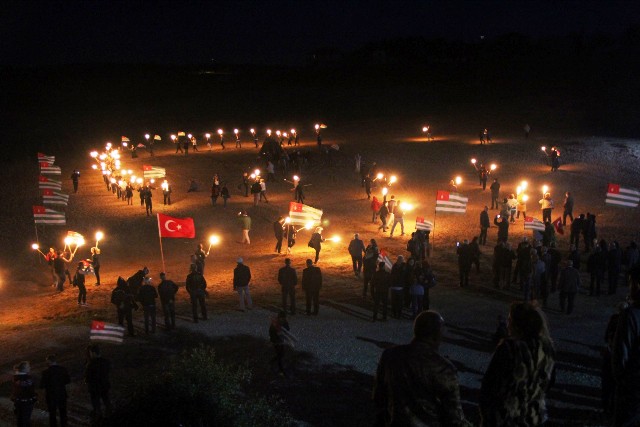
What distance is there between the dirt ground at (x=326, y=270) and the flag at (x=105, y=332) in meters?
0.35

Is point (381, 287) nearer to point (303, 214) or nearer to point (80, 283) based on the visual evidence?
point (303, 214)

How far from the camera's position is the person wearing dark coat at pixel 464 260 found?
17938mm

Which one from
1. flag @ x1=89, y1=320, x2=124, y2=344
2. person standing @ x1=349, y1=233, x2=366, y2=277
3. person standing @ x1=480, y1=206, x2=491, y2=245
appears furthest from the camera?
person standing @ x1=480, y1=206, x2=491, y2=245

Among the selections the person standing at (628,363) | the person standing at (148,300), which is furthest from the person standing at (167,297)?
the person standing at (628,363)

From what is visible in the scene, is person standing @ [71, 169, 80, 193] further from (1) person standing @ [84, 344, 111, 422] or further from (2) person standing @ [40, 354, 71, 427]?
(2) person standing @ [40, 354, 71, 427]

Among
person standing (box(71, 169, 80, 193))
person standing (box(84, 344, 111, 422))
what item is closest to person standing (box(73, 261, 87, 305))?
person standing (box(84, 344, 111, 422))

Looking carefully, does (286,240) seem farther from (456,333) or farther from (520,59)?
(520,59)

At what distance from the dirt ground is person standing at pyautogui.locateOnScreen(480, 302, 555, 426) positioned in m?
5.25

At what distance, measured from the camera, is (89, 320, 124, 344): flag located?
42.1 ft

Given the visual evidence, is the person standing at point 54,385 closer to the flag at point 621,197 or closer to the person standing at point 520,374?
the person standing at point 520,374

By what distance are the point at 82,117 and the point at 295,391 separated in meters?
72.6

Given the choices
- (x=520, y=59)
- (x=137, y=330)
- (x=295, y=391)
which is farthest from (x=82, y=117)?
(x=295, y=391)

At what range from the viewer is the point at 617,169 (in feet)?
117

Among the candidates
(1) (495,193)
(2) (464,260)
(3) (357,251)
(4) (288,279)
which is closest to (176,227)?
(4) (288,279)
